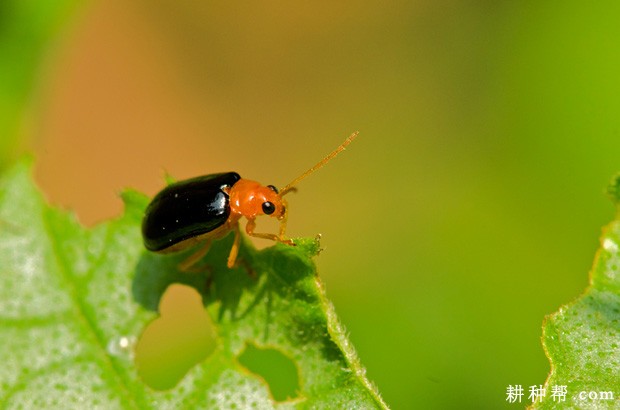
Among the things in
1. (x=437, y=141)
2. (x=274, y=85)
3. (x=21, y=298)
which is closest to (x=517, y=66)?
(x=437, y=141)

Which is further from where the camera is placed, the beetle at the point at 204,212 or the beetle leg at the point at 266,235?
the beetle at the point at 204,212

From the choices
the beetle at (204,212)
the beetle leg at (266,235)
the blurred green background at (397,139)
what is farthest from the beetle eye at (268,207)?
the blurred green background at (397,139)

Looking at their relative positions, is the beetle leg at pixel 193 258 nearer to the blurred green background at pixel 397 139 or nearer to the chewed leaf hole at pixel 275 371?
the chewed leaf hole at pixel 275 371

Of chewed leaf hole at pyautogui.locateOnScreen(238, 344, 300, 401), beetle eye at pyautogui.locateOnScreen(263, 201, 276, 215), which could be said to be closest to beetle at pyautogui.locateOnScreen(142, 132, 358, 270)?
beetle eye at pyautogui.locateOnScreen(263, 201, 276, 215)

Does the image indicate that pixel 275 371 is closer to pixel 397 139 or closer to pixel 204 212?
pixel 204 212

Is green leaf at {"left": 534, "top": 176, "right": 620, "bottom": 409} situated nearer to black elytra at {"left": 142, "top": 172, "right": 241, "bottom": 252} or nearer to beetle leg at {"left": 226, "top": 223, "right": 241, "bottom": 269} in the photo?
beetle leg at {"left": 226, "top": 223, "right": 241, "bottom": 269}
